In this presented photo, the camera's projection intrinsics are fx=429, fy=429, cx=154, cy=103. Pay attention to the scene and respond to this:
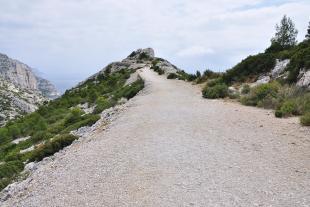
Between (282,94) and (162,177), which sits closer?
(162,177)

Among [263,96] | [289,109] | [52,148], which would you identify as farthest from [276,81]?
[52,148]

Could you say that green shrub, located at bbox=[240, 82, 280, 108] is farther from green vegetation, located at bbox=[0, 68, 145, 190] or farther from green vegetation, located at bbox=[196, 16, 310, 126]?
green vegetation, located at bbox=[0, 68, 145, 190]

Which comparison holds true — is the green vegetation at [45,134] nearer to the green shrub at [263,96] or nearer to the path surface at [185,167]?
the path surface at [185,167]

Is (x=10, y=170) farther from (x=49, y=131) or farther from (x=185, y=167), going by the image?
(x=49, y=131)

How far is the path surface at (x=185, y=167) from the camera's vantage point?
943 centimetres

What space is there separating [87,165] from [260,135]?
6.71 m

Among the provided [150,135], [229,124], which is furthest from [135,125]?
[229,124]

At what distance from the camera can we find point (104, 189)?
10297mm

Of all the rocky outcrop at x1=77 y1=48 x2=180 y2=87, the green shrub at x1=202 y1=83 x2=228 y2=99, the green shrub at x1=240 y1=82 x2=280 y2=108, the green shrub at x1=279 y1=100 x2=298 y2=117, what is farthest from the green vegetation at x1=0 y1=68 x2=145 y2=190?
the rocky outcrop at x1=77 y1=48 x2=180 y2=87

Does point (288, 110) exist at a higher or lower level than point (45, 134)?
higher

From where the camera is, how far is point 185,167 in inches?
459

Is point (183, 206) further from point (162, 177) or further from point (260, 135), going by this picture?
point (260, 135)

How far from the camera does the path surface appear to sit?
9.43 meters

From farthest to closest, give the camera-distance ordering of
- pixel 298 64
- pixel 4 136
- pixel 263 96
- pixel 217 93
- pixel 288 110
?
pixel 4 136
pixel 217 93
pixel 298 64
pixel 263 96
pixel 288 110
